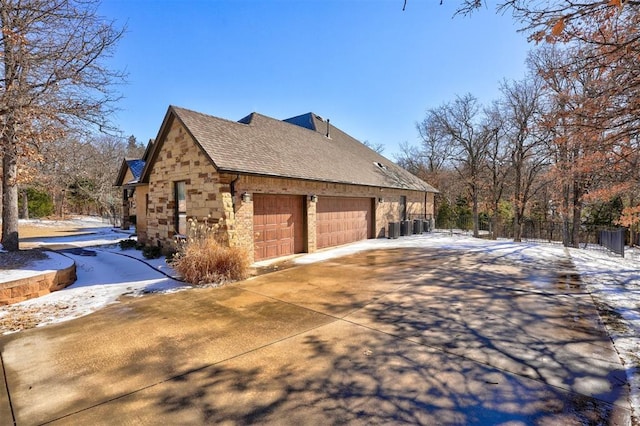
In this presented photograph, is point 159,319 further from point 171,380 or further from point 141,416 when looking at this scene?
point 141,416

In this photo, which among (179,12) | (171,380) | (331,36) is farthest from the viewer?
(331,36)

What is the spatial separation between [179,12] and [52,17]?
299 centimetres

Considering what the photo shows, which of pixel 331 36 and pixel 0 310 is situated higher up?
pixel 331 36

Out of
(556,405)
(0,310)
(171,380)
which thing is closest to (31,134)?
(0,310)

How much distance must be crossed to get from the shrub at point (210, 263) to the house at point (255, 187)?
0.88 m

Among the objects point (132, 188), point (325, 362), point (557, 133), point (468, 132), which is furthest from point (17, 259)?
point (468, 132)

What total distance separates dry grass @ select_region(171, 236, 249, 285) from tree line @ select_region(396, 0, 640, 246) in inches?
261

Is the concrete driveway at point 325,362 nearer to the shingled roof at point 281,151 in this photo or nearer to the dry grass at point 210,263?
the dry grass at point 210,263

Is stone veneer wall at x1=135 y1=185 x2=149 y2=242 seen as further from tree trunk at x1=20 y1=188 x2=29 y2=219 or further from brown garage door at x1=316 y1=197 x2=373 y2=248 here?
tree trunk at x1=20 y1=188 x2=29 y2=219

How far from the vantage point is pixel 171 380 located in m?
3.19

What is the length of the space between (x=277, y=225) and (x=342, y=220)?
13.5 feet

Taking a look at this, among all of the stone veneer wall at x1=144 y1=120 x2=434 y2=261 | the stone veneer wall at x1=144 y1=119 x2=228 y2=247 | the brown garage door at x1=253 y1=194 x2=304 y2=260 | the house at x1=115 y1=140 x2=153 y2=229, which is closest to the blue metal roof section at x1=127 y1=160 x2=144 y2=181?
the house at x1=115 y1=140 x2=153 y2=229

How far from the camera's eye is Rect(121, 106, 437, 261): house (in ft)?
29.1

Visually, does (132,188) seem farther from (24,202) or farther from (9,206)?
(24,202)
